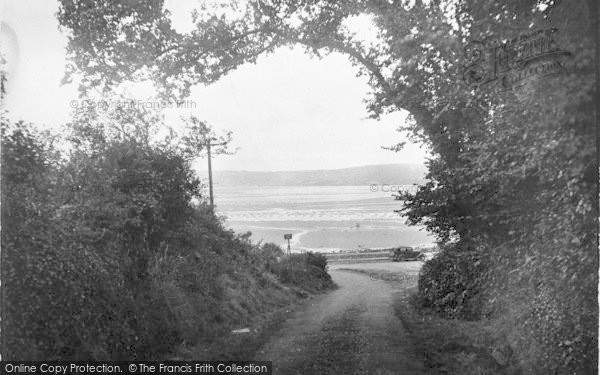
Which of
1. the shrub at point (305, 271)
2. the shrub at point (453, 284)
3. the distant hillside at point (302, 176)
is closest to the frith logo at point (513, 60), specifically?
the shrub at point (453, 284)

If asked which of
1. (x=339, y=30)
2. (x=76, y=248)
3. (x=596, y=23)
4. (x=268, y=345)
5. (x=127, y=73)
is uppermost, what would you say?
(x=339, y=30)

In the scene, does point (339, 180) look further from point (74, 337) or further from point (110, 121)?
point (74, 337)

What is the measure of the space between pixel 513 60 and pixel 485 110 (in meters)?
1.09

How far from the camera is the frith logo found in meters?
5.88

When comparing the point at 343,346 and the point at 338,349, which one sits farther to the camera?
the point at 343,346

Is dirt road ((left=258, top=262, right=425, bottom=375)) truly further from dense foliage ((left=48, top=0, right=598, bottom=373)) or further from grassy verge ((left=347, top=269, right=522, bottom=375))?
dense foliage ((left=48, top=0, right=598, bottom=373))

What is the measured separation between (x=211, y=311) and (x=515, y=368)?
343 inches

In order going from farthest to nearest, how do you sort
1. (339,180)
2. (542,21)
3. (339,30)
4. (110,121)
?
(339,180)
(339,30)
(110,121)
(542,21)

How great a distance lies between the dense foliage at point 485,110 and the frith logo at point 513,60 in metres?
0.06

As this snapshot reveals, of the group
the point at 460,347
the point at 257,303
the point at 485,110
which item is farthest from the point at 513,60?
the point at 257,303

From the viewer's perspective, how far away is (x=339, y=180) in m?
30.5

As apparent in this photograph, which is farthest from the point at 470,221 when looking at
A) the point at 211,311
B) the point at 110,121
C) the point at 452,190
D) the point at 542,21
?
the point at 110,121

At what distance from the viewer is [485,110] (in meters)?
7.51

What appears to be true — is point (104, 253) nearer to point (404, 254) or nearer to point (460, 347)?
point (460, 347)
